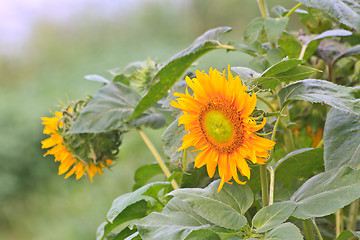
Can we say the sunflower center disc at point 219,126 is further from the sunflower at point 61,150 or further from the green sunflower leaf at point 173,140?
the sunflower at point 61,150

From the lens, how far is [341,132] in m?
0.38

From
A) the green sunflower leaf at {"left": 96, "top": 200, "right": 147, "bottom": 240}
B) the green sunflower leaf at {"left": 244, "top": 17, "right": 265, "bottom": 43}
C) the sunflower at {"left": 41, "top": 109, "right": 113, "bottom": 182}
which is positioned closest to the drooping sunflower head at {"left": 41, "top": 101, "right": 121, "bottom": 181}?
the sunflower at {"left": 41, "top": 109, "right": 113, "bottom": 182}

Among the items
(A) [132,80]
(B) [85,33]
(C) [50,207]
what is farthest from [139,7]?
(A) [132,80]

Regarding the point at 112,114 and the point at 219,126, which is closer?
the point at 219,126

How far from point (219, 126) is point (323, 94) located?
0.08 m

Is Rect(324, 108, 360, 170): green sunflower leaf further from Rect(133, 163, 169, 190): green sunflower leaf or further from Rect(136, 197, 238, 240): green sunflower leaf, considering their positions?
Rect(133, 163, 169, 190): green sunflower leaf

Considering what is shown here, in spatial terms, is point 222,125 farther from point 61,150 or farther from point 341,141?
point 61,150

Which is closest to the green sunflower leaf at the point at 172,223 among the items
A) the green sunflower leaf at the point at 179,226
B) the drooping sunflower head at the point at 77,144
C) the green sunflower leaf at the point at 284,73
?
the green sunflower leaf at the point at 179,226

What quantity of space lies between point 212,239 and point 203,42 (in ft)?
0.70

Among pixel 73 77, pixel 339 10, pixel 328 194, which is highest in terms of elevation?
pixel 73 77

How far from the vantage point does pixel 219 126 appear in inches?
13.8

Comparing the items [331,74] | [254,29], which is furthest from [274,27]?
[331,74]

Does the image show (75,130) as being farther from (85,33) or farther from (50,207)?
(85,33)

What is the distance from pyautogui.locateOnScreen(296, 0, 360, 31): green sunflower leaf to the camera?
0.40 m
